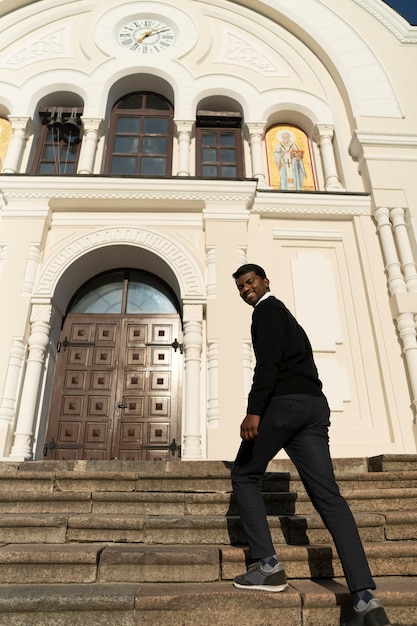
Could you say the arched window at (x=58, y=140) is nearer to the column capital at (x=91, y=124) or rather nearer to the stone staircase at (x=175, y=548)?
the column capital at (x=91, y=124)

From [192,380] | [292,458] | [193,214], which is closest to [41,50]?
[193,214]

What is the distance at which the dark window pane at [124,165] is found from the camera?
28.8 feet

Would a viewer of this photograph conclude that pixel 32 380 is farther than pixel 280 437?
Yes

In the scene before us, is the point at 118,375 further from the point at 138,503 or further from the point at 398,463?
the point at 398,463

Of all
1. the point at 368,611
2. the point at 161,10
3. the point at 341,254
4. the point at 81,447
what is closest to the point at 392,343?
the point at 341,254

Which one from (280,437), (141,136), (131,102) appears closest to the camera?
(280,437)

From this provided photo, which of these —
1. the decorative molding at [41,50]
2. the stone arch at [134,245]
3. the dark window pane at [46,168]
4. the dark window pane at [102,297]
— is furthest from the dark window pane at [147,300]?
the decorative molding at [41,50]

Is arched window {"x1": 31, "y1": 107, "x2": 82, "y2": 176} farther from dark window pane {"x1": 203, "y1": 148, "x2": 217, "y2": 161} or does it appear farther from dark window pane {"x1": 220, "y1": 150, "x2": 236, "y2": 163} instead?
dark window pane {"x1": 220, "y1": 150, "x2": 236, "y2": 163}

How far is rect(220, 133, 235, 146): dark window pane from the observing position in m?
9.37

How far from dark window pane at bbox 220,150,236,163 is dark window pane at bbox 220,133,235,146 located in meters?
0.23

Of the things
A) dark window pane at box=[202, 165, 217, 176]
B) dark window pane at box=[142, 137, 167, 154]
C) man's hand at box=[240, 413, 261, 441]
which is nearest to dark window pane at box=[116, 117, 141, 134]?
dark window pane at box=[142, 137, 167, 154]

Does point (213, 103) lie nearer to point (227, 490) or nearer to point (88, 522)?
point (227, 490)

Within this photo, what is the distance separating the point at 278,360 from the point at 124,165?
290 inches

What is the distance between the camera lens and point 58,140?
360 inches
